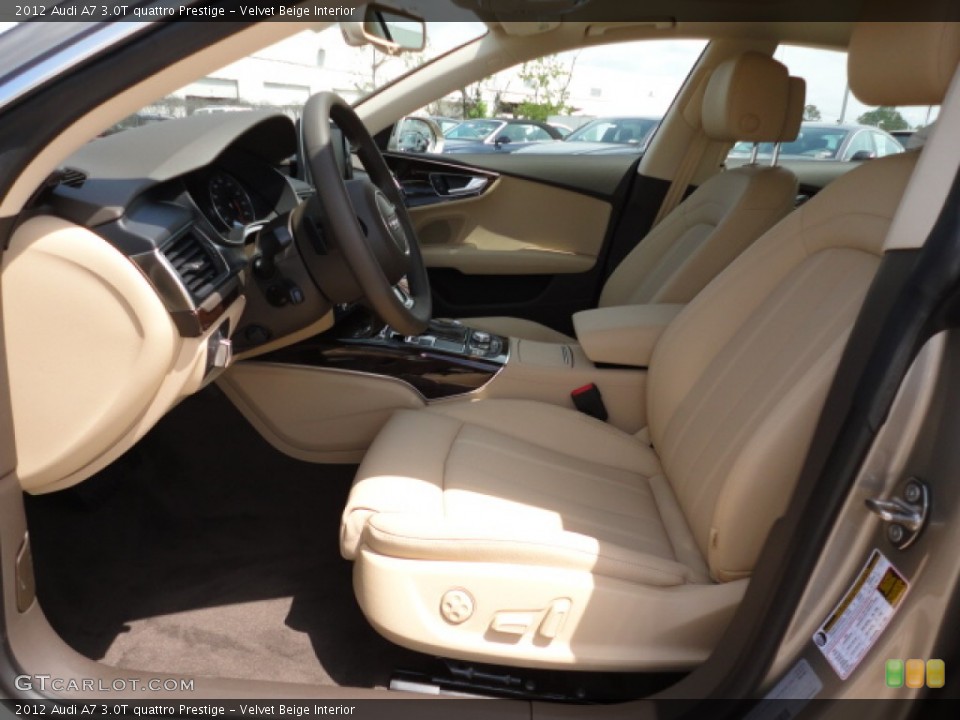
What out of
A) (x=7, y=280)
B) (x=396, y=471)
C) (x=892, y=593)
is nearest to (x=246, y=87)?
(x=7, y=280)

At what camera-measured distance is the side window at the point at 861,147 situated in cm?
330

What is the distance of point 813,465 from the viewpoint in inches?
40.0

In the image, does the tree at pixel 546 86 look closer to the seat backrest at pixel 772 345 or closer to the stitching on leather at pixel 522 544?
the seat backrest at pixel 772 345

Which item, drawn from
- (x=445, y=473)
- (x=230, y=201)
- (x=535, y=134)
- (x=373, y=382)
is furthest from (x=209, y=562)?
(x=535, y=134)

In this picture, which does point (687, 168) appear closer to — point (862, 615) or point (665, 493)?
point (665, 493)

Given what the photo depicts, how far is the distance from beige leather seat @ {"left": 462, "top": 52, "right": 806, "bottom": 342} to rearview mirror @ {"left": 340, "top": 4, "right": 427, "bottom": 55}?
2.83ft

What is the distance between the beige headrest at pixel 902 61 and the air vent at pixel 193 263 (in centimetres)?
110

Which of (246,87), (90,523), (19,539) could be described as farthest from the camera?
(90,523)

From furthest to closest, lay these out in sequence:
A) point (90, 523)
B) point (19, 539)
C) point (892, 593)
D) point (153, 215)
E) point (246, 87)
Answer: point (90, 523), point (246, 87), point (153, 215), point (19, 539), point (892, 593)

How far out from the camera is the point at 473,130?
3143 millimetres

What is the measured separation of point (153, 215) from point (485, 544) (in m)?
0.69

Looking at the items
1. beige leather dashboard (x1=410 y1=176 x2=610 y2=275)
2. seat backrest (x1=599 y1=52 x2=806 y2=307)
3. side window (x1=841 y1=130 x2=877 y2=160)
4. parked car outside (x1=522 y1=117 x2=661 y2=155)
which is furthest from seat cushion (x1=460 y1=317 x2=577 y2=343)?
side window (x1=841 y1=130 x2=877 y2=160)

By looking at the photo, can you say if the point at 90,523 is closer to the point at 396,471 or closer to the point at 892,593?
the point at 396,471

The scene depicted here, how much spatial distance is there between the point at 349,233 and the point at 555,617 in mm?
715
